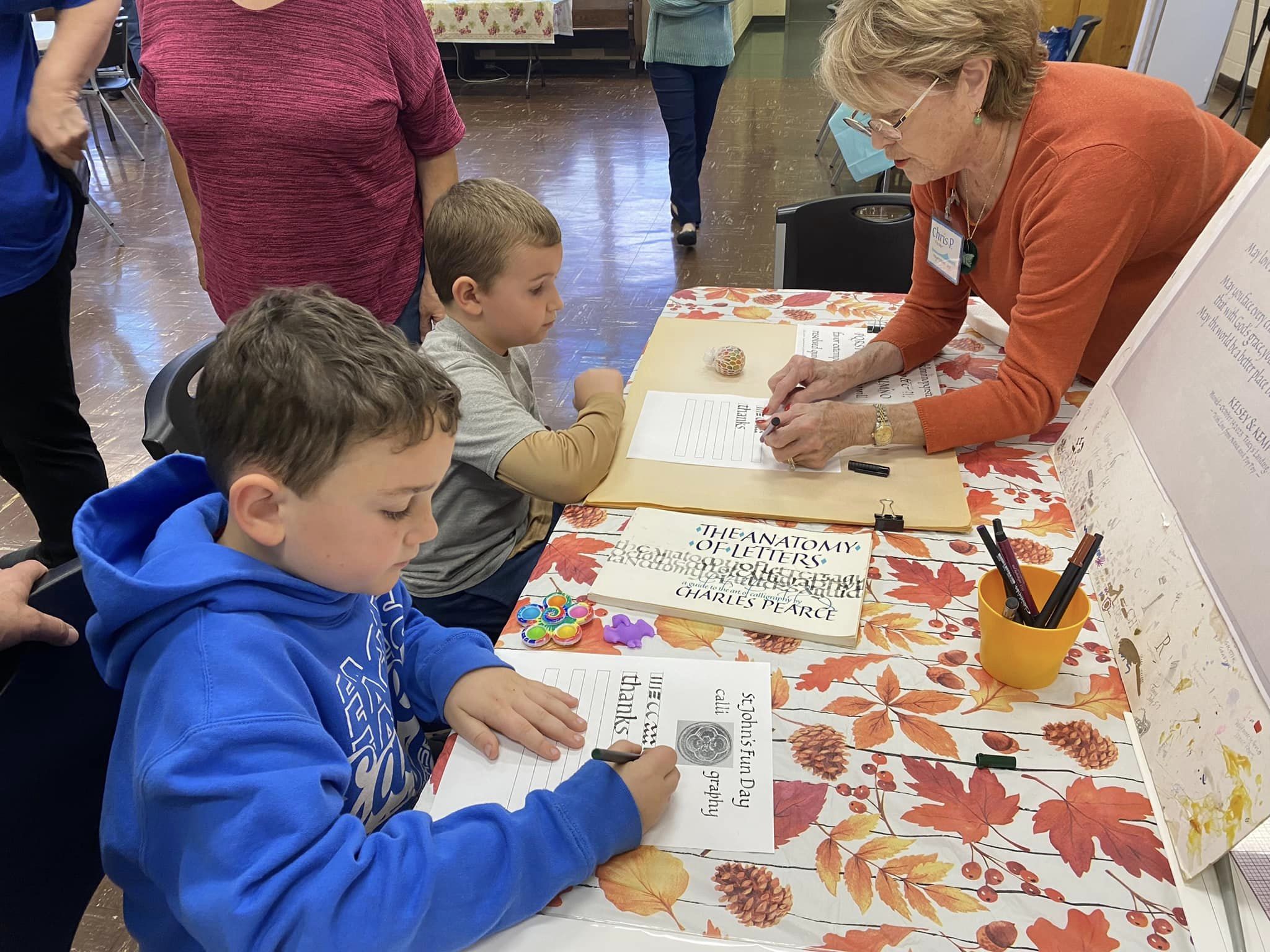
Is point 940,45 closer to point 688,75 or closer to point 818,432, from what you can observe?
point 818,432

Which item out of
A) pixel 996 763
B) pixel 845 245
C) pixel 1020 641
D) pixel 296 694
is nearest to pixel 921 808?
pixel 996 763

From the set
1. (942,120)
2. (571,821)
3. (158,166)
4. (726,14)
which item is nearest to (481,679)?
(571,821)

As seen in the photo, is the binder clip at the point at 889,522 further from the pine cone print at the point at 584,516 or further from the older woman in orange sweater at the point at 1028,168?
the pine cone print at the point at 584,516

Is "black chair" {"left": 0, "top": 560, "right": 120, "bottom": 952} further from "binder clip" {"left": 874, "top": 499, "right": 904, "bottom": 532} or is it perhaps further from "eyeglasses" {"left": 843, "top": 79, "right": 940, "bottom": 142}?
"eyeglasses" {"left": 843, "top": 79, "right": 940, "bottom": 142}

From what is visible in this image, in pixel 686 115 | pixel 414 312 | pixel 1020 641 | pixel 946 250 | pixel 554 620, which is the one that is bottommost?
pixel 686 115

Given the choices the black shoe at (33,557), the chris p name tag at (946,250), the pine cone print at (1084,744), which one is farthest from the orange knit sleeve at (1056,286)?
the black shoe at (33,557)

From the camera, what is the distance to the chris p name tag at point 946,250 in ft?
4.84

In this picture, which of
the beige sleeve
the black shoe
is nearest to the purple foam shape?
the beige sleeve

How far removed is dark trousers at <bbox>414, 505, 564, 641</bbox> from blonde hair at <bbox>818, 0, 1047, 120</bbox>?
816 mm

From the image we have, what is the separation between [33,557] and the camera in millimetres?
2328

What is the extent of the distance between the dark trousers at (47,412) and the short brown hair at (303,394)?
3.43ft

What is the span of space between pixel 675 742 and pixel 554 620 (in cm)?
22

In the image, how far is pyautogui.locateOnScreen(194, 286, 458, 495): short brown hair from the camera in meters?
Result: 0.75

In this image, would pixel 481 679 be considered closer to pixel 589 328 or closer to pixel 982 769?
pixel 982 769
